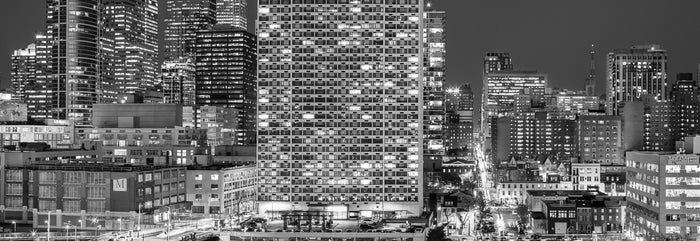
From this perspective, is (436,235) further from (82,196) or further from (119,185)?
(82,196)

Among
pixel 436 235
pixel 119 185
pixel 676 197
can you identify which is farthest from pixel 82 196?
pixel 676 197

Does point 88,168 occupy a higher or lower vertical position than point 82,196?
higher

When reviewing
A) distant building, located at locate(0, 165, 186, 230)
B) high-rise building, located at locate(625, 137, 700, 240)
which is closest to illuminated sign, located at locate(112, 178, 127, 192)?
distant building, located at locate(0, 165, 186, 230)

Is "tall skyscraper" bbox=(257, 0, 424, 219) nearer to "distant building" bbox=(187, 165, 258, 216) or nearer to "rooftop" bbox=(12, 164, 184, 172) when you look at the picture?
"distant building" bbox=(187, 165, 258, 216)

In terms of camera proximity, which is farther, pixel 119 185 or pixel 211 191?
pixel 211 191

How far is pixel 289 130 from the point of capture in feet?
559

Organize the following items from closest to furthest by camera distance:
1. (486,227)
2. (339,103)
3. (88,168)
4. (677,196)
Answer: (677,196)
(88,168)
(486,227)
(339,103)

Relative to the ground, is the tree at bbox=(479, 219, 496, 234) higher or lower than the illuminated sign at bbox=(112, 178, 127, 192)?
lower

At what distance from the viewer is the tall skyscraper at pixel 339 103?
552 ft

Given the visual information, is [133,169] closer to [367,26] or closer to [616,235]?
[367,26]

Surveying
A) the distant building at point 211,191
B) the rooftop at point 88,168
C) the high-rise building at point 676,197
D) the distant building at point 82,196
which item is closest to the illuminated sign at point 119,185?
the distant building at point 82,196

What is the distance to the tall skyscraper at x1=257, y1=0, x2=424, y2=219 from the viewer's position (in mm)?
168375

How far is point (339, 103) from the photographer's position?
561 ft

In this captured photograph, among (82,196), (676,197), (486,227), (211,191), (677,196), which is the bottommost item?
(486,227)
